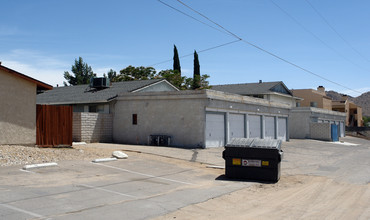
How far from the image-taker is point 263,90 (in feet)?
156

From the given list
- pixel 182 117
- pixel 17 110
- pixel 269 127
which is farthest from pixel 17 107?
pixel 269 127

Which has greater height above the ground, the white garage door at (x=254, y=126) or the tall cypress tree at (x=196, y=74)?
the tall cypress tree at (x=196, y=74)

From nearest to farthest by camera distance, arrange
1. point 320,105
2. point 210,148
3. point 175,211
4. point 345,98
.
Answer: point 175,211
point 210,148
point 320,105
point 345,98

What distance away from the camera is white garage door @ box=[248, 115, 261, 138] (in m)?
30.3

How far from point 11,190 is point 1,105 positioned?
7324mm

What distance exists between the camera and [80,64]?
6875 cm

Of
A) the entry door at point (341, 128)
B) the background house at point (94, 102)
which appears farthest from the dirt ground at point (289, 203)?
the entry door at point (341, 128)

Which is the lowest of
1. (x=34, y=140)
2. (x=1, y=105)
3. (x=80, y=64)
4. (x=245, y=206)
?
(x=245, y=206)

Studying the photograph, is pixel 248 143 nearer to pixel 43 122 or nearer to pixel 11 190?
pixel 11 190

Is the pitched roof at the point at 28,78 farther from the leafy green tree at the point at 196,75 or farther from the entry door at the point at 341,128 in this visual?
the entry door at the point at 341,128

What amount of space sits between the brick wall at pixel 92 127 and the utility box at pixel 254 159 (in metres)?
13.8

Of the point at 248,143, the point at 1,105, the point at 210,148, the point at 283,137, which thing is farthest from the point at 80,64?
the point at 248,143

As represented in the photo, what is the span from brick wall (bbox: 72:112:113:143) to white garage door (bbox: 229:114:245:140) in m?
9.03

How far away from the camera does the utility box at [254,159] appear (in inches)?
493
